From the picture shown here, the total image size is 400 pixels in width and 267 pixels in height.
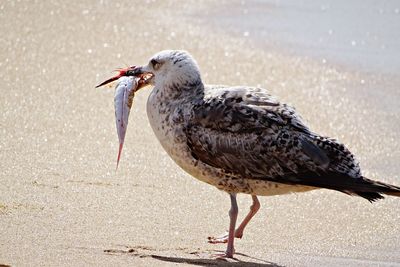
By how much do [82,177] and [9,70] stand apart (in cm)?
269

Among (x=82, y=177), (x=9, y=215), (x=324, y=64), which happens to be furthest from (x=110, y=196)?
(x=324, y=64)

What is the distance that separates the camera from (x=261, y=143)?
290 inches

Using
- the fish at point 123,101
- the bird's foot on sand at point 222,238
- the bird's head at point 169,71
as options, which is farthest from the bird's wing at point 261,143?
the fish at point 123,101

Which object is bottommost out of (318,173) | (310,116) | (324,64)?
(318,173)

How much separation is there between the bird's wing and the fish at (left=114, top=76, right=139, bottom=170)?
0.59 meters

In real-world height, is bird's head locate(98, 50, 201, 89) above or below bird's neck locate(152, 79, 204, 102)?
above

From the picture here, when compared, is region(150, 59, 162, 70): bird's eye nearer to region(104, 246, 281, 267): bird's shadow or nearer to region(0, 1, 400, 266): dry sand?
region(0, 1, 400, 266): dry sand

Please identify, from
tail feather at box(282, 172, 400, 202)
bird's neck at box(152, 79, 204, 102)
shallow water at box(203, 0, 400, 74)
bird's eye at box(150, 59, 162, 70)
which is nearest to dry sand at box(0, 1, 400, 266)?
shallow water at box(203, 0, 400, 74)

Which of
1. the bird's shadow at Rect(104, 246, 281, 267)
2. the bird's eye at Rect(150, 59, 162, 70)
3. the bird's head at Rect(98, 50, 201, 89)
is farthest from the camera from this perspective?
the bird's eye at Rect(150, 59, 162, 70)

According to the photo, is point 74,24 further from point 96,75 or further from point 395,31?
point 395,31

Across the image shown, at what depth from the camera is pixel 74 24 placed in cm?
1259

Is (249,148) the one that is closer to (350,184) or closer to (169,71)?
(350,184)

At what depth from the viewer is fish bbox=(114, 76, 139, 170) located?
786 centimetres

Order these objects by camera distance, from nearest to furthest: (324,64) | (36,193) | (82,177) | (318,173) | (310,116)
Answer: (318,173), (36,193), (82,177), (310,116), (324,64)
